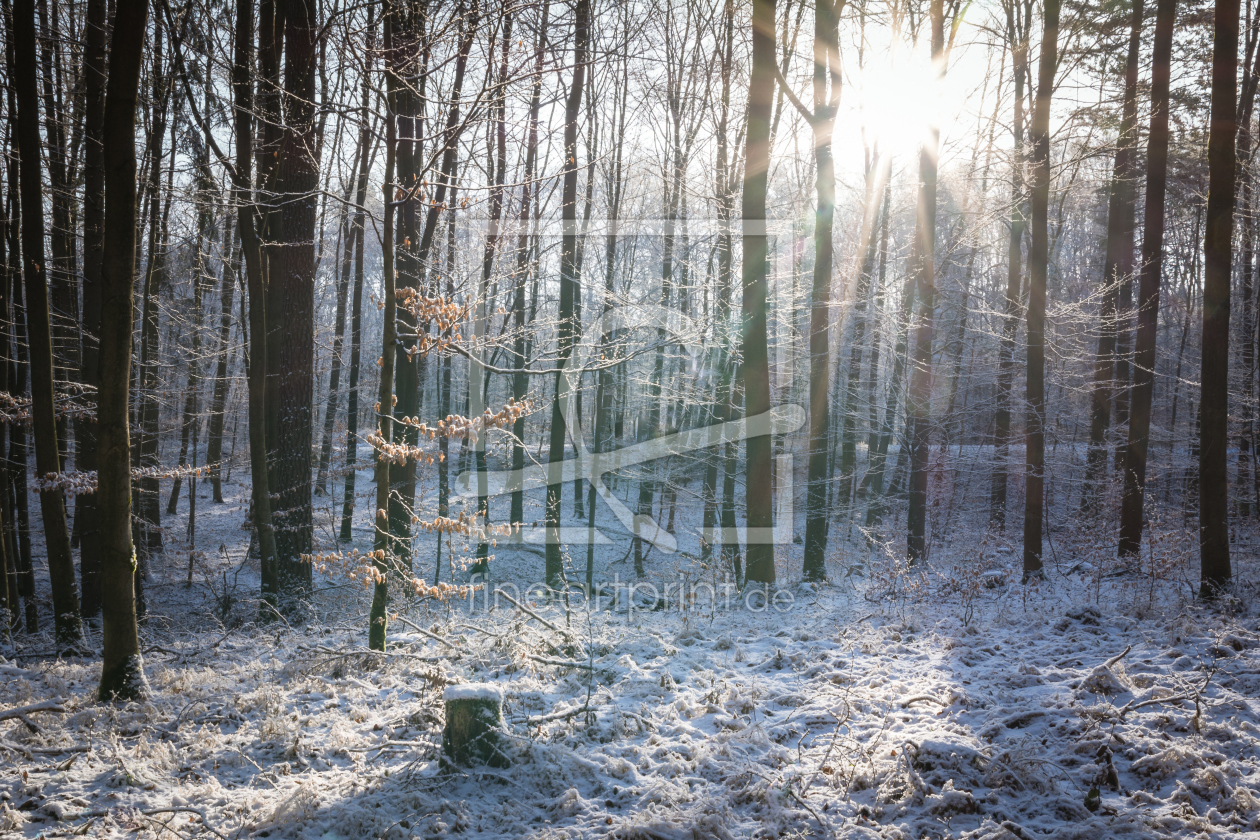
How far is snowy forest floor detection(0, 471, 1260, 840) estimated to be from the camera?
3426 mm

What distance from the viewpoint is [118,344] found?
478 centimetres

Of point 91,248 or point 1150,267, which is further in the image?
point 1150,267

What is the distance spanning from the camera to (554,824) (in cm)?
351

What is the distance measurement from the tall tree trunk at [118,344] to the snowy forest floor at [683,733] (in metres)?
0.50

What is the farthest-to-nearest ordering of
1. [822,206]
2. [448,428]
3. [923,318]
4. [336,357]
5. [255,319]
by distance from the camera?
1. [336,357]
2. [923,318]
3. [822,206]
4. [255,319]
5. [448,428]

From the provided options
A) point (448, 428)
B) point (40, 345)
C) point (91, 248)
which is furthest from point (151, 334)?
point (448, 428)

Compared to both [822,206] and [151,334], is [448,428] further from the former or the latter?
[151,334]

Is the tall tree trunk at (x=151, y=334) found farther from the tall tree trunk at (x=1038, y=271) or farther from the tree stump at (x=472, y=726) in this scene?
the tall tree trunk at (x=1038, y=271)

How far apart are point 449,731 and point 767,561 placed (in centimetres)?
631

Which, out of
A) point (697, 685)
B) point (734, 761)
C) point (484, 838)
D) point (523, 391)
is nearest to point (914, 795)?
point (734, 761)

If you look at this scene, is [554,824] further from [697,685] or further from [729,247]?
[729,247]

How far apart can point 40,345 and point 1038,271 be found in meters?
13.9

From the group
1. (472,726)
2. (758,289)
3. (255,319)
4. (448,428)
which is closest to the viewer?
(472,726)

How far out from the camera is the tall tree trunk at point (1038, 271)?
9.50m
